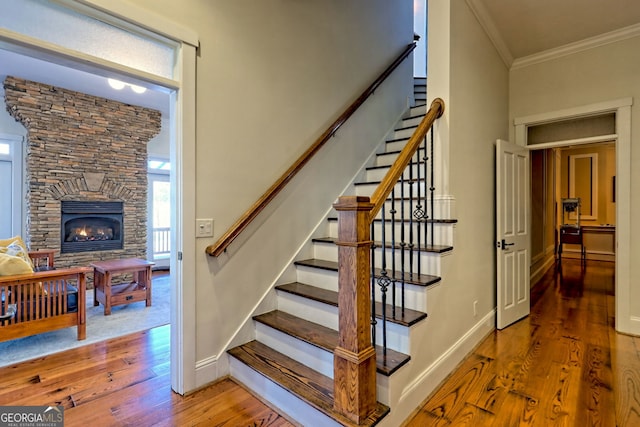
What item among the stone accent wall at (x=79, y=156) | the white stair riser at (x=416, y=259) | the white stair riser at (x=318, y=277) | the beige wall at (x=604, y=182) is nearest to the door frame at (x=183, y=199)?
the white stair riser at (x=318, y=277)

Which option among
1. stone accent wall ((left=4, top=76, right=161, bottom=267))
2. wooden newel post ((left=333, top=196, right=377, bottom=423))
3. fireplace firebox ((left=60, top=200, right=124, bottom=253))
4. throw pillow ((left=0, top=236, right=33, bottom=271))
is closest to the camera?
wooden newel post ((left=333, top=196, right=377, bottom=423))

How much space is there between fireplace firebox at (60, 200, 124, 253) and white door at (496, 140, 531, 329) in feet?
18.9

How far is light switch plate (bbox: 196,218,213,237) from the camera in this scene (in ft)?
6.80

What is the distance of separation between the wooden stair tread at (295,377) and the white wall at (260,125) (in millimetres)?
211

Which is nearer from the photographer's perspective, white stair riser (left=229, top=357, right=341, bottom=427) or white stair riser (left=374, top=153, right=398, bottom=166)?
white stair riser (left=229, top=357, right=341, bottom=427)

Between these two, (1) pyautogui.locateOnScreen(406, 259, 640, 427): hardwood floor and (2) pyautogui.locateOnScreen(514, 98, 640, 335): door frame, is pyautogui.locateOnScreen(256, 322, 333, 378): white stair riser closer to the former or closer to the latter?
(1) pyautogui.locateOnScreen(406, 259, 640, 427): hardwood floor

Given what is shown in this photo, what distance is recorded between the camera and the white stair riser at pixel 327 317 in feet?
6.05

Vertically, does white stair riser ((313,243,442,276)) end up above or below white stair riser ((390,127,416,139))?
below

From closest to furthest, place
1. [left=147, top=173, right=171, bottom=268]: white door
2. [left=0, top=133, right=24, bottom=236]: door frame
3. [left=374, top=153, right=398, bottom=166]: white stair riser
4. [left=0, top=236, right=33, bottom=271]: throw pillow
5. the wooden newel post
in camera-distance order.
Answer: the wooden newel post → [left=0, top=236, right=33, bottom=271]: throw pillow → [left=374, top=153, right=398, bottom=166]: white stair riser → [left=0, top=133, right=24, bottom=236]: door frame → [left=147, top=173, right=171, bottom=268]: white door

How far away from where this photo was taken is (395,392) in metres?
1.69

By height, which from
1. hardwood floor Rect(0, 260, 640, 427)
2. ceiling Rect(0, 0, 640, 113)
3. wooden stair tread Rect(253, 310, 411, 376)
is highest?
ceiling Rect(0, 0, 640, 113)

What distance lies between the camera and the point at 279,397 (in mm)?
1882

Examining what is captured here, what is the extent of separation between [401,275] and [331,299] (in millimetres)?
503

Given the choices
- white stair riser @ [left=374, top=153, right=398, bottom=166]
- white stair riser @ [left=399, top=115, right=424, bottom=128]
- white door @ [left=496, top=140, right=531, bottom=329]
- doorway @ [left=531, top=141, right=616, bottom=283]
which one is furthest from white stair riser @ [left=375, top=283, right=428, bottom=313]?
doorway @ [left=531, top=141, right=616, bottom=283]
